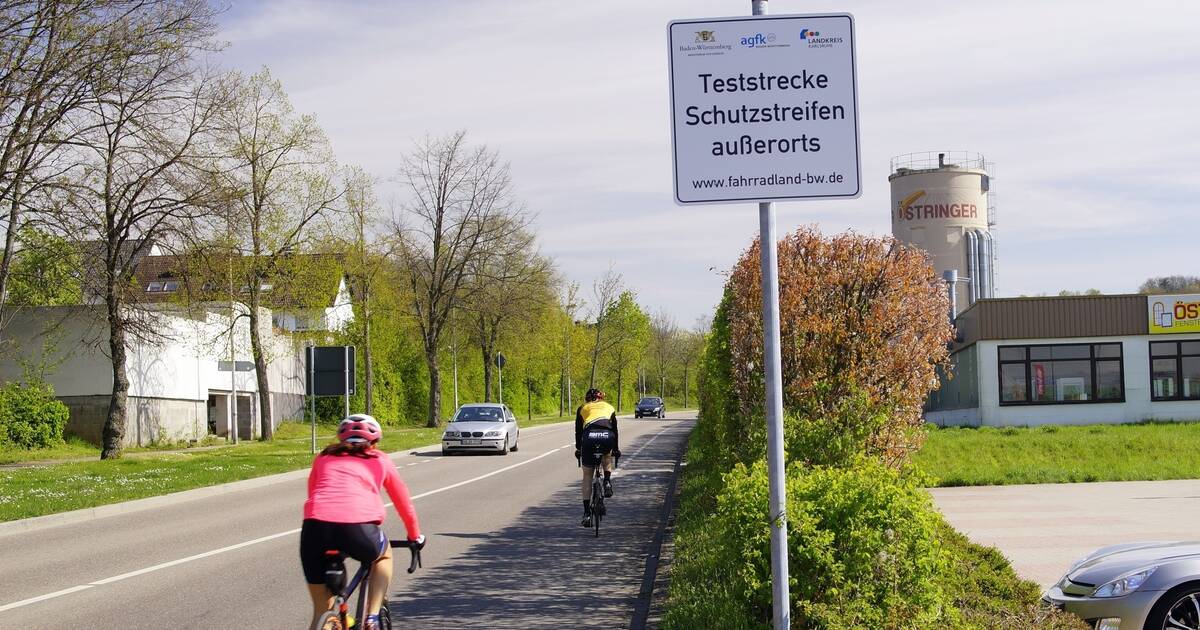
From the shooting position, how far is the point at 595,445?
14.6 m

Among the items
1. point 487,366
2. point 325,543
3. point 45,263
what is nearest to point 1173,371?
point 487,366

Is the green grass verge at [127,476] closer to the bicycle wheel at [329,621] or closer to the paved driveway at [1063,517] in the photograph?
the bicycle wheel at [329,621]

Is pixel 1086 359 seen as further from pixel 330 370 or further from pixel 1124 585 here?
pixel 1124 585

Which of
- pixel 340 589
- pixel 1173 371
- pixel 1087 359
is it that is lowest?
pixel 340 589

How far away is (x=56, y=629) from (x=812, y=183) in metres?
6.89

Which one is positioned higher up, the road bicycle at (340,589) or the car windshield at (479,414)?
the road bicycle at (340,589)

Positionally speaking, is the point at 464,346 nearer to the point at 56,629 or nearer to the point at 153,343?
the point at 153,343

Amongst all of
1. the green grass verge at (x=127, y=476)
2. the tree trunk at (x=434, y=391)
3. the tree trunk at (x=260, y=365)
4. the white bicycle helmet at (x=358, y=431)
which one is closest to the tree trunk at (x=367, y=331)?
the tree trunk at (x=260, y=365)

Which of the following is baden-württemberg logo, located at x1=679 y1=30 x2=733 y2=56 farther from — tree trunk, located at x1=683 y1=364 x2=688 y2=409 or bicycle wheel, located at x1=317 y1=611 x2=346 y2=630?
tree trunk, located at x1=683 y1=364 x2=688 y2=409

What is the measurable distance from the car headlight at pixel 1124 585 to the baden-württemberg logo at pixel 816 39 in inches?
179

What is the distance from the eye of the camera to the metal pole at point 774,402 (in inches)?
178

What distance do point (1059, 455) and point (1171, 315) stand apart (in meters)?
17.4

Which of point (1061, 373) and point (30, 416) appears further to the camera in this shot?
point (1061, 373)

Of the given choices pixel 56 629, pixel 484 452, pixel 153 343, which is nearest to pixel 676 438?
pixel 484 452
